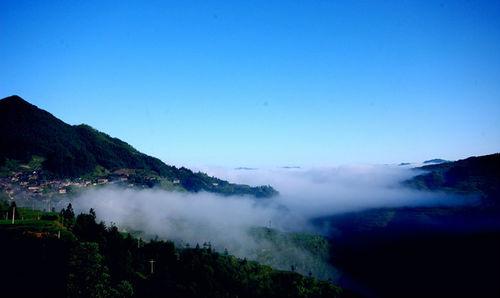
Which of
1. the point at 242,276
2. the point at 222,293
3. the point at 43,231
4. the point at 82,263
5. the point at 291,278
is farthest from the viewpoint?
the point at 291,278

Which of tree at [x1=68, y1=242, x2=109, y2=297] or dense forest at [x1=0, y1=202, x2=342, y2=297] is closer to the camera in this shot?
tree at [x1=68, y1=242, x2=109, y2=297]

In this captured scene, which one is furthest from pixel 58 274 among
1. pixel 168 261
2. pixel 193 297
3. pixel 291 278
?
pixel 291 278

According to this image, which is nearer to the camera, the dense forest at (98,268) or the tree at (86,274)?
the tree at (86,274)

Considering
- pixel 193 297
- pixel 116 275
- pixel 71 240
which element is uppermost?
pixel 71 240

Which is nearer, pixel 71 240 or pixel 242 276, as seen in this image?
pixel 71 240

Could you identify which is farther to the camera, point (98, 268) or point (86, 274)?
point (98, 268)

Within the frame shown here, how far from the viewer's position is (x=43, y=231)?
131750mm

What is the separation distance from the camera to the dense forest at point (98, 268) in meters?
101

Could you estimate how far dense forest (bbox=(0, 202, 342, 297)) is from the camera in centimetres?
10075

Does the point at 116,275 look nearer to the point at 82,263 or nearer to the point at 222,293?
the point at 82,263

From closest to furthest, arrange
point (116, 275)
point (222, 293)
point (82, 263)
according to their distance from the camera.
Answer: point (82, 263)
point (116, 275)
point (222, 293)

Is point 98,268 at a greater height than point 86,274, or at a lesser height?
greater

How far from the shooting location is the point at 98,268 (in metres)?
105

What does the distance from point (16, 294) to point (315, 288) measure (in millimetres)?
131220
